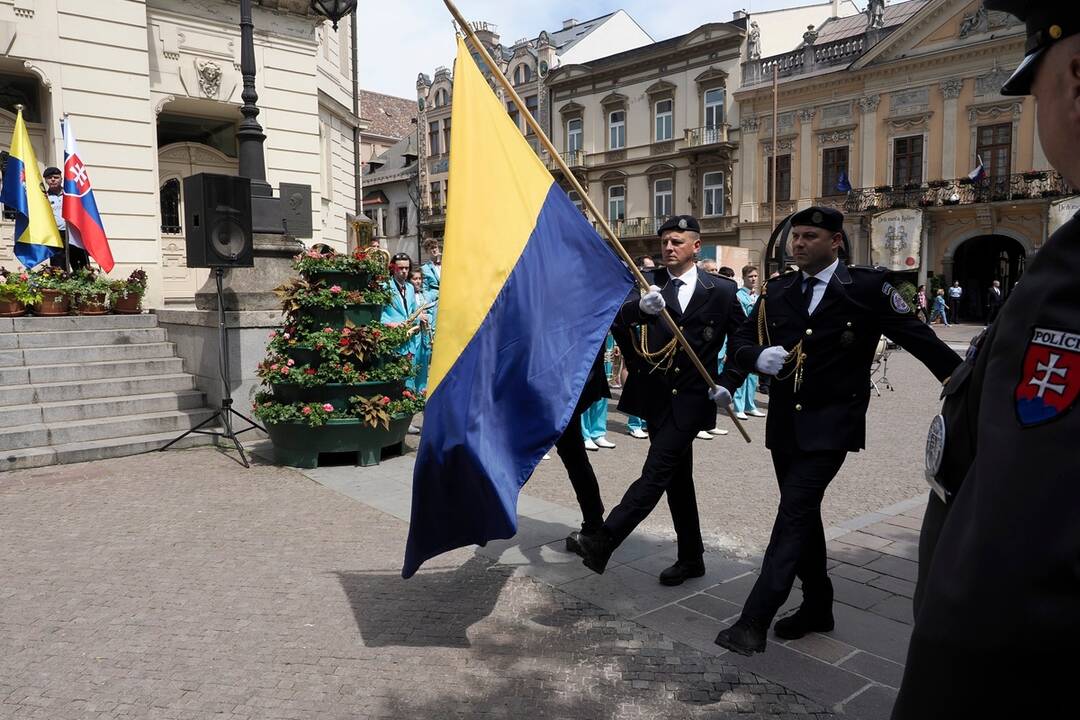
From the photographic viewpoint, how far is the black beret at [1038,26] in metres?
1.18

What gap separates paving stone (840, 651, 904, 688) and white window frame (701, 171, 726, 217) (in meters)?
38.1

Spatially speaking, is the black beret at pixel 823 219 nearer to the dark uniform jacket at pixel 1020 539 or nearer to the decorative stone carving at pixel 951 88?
the dark uniform jacket at pixel 1020 539

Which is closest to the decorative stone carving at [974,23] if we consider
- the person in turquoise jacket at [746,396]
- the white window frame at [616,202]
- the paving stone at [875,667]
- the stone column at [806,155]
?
the stone column at [806,155]

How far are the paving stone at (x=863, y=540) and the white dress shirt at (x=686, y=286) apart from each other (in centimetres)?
212

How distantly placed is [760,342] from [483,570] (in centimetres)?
219

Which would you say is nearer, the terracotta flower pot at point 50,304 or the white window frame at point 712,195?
the terracotta flower pot at point 50,304

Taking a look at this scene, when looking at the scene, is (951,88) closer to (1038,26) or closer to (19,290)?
(19,290)

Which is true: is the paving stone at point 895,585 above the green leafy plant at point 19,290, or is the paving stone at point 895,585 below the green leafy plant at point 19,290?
below

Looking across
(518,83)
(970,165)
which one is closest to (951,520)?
(970,165)

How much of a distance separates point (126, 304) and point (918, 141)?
32.9 meters

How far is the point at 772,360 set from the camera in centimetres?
392

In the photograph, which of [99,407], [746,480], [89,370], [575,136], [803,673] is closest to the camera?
[803,673]

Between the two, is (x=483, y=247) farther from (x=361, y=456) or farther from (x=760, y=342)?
(x=361, y=456)

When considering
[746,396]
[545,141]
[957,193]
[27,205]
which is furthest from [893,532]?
[957,193]
